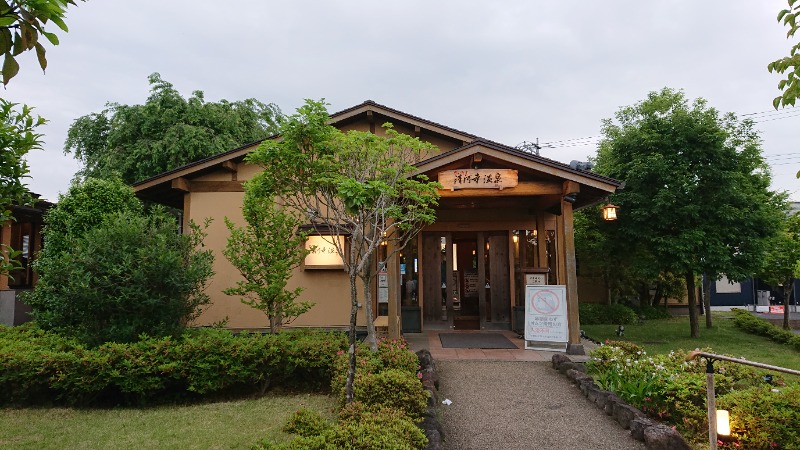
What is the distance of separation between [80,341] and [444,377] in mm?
5976

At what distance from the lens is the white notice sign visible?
9719 mm

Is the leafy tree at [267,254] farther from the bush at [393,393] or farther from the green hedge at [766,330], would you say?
the green hedge at [766,330]

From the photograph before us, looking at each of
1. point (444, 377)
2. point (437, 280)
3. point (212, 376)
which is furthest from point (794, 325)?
point (212, 376)

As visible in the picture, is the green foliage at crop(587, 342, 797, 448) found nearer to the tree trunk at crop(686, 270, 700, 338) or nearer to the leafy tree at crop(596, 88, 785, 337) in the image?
the leafy tree at crop(596, 88, 785, 337)

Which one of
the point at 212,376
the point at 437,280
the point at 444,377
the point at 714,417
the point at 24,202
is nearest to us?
the point at 24,202

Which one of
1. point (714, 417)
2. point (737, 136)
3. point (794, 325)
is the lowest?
point (794, 325)

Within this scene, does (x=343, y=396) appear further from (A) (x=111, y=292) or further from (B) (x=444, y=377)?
(A) (x=111, y=292)

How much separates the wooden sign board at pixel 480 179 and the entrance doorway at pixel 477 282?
3.62m

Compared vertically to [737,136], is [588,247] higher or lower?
lower

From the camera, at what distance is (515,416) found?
6.29 metres

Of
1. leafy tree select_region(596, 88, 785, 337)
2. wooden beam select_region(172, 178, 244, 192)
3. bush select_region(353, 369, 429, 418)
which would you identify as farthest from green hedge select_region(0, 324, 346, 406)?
leafy tree select_region(596, 88, 785, 337)

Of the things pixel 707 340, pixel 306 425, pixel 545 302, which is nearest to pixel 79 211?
pixel 306 425

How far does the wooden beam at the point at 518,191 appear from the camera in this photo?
31.5ft

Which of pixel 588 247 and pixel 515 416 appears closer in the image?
pixel 515 416
